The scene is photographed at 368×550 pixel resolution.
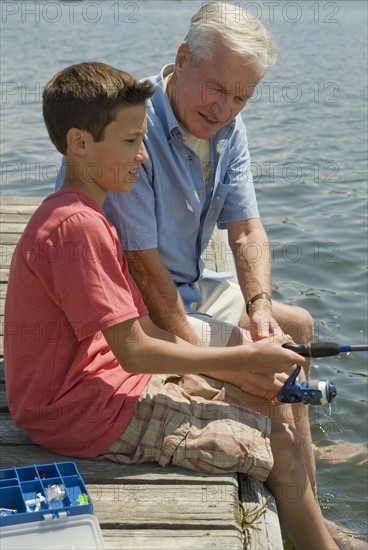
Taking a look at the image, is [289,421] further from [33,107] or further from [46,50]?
[46,50]

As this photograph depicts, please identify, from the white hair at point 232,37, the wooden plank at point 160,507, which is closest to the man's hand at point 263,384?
the wooden plank at point 160,507

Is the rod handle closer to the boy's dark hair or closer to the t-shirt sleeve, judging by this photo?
the t-shirt sleeve

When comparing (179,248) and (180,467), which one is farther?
(179,248)

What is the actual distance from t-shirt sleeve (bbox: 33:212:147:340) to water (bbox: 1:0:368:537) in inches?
69.4

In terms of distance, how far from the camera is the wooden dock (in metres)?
2.48

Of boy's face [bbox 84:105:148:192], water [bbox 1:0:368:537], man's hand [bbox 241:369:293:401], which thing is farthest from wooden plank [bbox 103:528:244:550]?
water [bbox 1:0:368:537]

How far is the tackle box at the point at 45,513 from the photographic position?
2.24 metres

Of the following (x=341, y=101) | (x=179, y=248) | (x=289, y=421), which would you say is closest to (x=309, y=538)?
(x=289, y=421)

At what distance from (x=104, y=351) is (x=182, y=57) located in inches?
41.5

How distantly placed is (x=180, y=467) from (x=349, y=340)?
2.89 metres

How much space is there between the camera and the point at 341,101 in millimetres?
11648

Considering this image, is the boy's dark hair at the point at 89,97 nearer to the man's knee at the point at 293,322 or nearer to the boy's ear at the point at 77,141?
the boy's ear at the point at 77,141

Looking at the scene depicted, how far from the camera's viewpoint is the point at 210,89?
316 cm

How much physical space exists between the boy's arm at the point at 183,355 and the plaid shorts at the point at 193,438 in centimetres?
12
